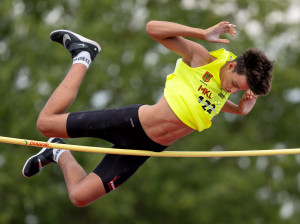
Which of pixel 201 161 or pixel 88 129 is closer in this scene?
pixel 88 129

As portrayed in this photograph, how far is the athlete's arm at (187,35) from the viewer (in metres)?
5.62

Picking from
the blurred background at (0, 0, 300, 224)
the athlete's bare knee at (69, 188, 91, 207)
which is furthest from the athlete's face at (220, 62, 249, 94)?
the blurred background at (0, 0, 300, 224)

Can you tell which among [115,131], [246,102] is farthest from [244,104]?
[115,131]

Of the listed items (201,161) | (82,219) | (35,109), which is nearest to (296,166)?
(201,161)

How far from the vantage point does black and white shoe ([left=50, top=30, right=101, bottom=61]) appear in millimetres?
6250

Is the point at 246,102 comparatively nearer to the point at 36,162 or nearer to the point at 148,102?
the point at 36,162

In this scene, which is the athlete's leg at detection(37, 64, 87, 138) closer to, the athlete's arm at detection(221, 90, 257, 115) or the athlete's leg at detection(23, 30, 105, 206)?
the athlete's leg at detection(23, 30, 105, 206)

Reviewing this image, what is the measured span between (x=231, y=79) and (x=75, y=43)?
5.29 feet

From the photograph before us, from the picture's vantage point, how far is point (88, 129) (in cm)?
593

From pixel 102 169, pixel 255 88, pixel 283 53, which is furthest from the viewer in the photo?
pixel 283 53

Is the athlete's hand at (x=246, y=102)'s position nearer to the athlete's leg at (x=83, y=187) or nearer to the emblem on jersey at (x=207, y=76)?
the emblem on jersey at (x=207, y=76)

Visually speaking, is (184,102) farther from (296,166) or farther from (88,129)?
(296,166)

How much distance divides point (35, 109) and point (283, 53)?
27.1 feet

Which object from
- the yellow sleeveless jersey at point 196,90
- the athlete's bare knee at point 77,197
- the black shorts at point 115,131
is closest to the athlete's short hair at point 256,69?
the yellow sleeveless jersey at point 196,90
